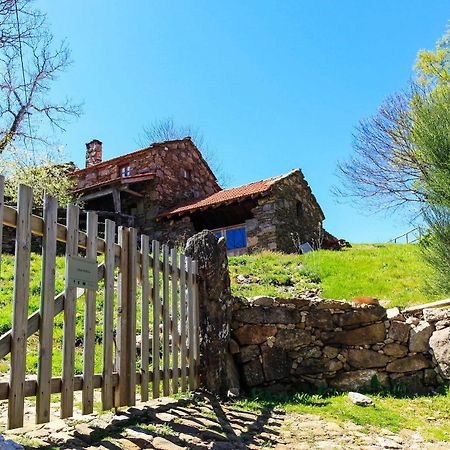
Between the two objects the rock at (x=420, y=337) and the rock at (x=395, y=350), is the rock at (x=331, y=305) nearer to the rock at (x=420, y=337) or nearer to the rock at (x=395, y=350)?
the rock at (x=395, y=350)

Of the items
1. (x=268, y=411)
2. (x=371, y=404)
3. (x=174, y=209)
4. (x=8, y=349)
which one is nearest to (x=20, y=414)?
(x=8, y=349)

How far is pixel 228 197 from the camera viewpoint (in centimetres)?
1731

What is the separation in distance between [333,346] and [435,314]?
60.4 inches

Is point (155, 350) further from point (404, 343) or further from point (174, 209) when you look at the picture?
point (174, 209)

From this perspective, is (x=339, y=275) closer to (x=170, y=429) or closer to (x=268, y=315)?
(x=268, y=315)

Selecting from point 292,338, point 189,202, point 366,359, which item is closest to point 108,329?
point 292,338

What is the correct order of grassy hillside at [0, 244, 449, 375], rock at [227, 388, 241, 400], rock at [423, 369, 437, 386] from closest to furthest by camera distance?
1. rock at [227, 388, 241, 400]
2. rock at [423, 369, 437, 386]
3. grassy hillside at [0, 244, 449, 375]

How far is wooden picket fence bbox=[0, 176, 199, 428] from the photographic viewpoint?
2709 millimetres

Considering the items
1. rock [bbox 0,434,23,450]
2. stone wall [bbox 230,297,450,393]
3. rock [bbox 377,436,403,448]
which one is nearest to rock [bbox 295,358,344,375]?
stone wall [bbox 230,297,450,393]

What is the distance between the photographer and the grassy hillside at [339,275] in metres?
8.97

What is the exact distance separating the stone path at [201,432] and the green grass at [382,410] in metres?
0.17

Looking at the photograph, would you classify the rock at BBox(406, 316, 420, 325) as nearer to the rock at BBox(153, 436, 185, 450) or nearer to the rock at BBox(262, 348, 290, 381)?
the rock at BBox(262, 348, 290, 381)

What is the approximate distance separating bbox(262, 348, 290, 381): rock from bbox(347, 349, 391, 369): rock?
912 millimetres

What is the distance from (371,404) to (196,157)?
18016 mm
